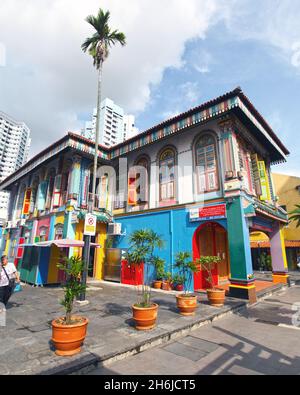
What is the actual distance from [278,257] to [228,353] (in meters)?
11.5

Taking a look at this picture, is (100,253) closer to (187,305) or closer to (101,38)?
(187,305)

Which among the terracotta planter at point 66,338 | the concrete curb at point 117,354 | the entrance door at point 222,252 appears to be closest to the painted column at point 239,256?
the concrete curb at point 117,354

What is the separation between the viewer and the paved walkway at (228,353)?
3939 millimetres

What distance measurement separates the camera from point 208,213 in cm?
1055

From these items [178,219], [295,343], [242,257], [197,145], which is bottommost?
[295,343]

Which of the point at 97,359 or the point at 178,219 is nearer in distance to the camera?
the point at 97,359

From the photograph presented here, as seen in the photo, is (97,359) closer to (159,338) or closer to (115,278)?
(159,338)

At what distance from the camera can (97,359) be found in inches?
158

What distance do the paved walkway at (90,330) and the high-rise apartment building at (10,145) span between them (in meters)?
100.0

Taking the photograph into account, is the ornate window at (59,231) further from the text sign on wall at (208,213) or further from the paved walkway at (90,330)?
the text sign on wall at (208,213)

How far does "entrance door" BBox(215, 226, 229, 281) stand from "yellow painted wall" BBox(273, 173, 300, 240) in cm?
1421

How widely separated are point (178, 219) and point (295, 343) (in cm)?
721
